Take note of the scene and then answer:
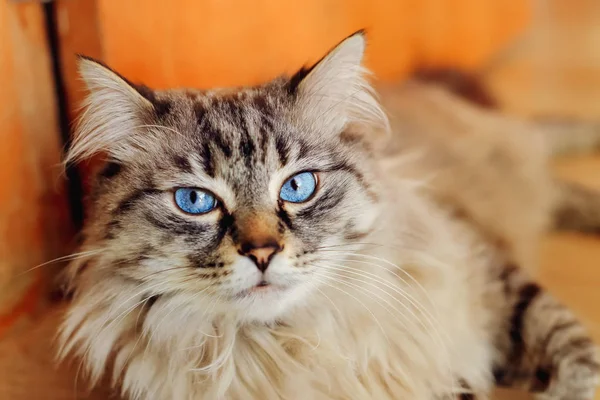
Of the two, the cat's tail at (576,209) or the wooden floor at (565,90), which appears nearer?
the wooden floor at (565,90)

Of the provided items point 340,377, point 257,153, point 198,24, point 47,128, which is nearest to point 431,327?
point 340,377

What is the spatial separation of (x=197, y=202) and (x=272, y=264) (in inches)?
7.6

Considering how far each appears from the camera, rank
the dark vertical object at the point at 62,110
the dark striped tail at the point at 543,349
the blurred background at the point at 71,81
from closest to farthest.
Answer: the dark striped tail at the point at 543,349
the blurred background at the point at 71,81
the dark vertical object at the point at 62,110

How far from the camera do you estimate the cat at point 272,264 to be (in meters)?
1.13

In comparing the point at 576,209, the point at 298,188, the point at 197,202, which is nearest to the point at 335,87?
the point at 298,188

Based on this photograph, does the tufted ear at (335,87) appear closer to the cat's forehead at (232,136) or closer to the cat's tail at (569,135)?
the cat's forehead at (232,136)

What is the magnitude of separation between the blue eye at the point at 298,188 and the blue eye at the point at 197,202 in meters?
0.13

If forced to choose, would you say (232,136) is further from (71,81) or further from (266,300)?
(71,81)

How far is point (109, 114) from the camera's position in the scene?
1238 mm

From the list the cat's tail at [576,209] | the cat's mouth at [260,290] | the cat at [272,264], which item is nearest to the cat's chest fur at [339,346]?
the cat at [272,264]

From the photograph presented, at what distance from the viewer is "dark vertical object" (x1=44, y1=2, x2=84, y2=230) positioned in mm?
1753

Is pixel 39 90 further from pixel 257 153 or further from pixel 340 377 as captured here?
pixel 340 377

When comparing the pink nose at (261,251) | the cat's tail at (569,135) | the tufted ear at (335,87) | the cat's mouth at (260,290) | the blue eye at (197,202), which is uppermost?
the tufted ear at (335,87)

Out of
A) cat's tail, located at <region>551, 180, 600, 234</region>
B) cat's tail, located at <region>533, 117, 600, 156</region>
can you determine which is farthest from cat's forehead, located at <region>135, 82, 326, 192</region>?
cat's tail, located at <region>533, 117, 600, 156</region>
